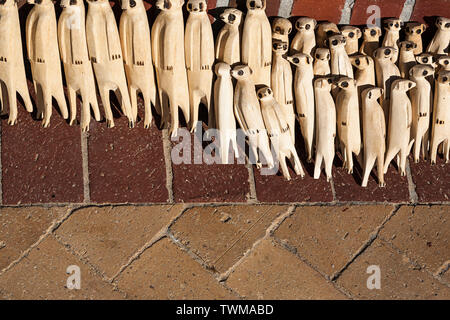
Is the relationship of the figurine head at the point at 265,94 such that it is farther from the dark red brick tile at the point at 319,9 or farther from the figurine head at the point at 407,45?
the figurine head at the point at 407,45

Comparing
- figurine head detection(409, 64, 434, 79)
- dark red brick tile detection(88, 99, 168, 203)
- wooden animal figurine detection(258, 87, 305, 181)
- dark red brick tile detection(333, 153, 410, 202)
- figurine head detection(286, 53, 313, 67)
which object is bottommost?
dark red brick tile detection(333, 153, 410, 202)

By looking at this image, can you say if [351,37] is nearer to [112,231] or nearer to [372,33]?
[372,33]

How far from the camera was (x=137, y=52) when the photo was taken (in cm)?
225

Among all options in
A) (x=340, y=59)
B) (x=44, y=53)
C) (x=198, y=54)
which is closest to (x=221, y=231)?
(x=198, y=54)

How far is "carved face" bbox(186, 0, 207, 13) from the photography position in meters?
2.22

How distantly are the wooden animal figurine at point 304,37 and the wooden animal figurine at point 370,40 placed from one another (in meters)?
0.18

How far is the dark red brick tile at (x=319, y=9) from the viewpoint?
2.37m

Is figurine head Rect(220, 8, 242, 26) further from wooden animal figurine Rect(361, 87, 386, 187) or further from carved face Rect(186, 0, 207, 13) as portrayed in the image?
wooden animal figurine Rect(361, 87, 386, 187)

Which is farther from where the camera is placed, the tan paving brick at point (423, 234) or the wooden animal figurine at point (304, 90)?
the tan paving brick at point (423, 234)

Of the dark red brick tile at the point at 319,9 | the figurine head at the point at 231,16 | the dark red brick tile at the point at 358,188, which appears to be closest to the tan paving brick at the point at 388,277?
the dark red brick tile at the point at 358,188

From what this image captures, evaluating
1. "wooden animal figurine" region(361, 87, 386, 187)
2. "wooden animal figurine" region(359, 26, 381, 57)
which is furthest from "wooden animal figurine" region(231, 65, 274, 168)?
"wooden animal figurine" region(359, 26, 381, 57)

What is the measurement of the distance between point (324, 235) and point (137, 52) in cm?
87

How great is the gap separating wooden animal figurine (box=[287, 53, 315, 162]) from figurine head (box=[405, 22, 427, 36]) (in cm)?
37

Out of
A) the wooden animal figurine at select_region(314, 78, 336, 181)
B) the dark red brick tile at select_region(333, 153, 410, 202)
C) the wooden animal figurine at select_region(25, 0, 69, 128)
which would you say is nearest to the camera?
the wooden animal figurine at select_region(25, 0, 69, 128)
